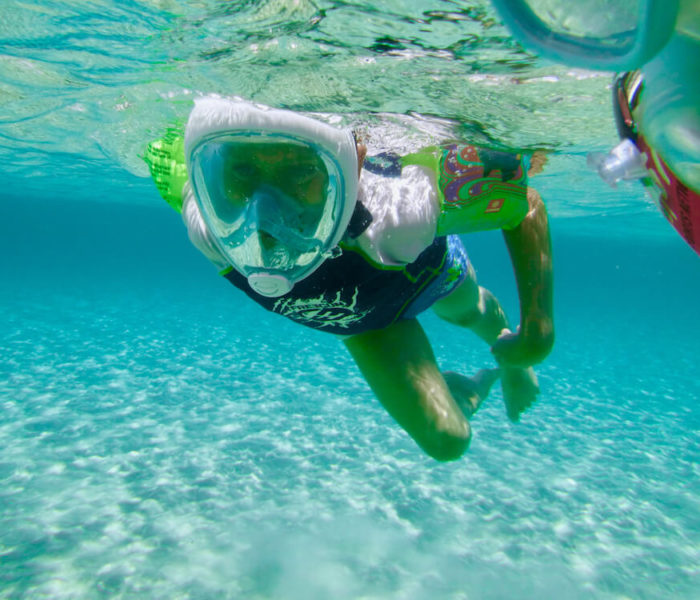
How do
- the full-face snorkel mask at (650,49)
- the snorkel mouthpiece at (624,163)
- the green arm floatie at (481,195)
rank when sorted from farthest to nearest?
the green arm floatie at (481,195)
the snorkel mouthpiece at (624,163)
the full-face snorkel mask at (650,49)

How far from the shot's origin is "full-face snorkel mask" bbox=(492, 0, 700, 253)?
694 mm

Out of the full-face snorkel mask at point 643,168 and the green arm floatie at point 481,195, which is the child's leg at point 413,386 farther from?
the full-face snorkel mask at point 643,168

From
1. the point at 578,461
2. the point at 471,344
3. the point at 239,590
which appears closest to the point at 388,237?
the point at 239,590

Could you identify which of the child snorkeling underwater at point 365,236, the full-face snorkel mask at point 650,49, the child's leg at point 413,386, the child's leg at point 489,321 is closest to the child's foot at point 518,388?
the child's leg at point 489,321

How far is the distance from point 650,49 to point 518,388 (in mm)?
4944

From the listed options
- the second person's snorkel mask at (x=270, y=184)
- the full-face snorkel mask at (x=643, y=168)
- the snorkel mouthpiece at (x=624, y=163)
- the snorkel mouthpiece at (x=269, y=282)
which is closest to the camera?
the full-face snorkel mask at (x=643, y=168)

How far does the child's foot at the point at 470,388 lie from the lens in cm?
476

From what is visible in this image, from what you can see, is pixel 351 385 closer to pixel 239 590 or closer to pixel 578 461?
pixel 578 461

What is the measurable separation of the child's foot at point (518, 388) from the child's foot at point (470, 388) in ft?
0.46

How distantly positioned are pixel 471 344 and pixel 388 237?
16.5 meters

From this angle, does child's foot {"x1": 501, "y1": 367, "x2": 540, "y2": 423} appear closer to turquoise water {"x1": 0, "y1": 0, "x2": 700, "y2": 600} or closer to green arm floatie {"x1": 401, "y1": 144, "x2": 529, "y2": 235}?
turquoise water {"x1": 0, "y1": 0, "x2": 700, "y2": 600}

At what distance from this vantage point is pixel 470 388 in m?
4.98

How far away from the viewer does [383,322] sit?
12.3ft

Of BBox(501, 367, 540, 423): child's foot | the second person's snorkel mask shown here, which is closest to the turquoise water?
BBox(501, 367, 540, 423): child's foot
